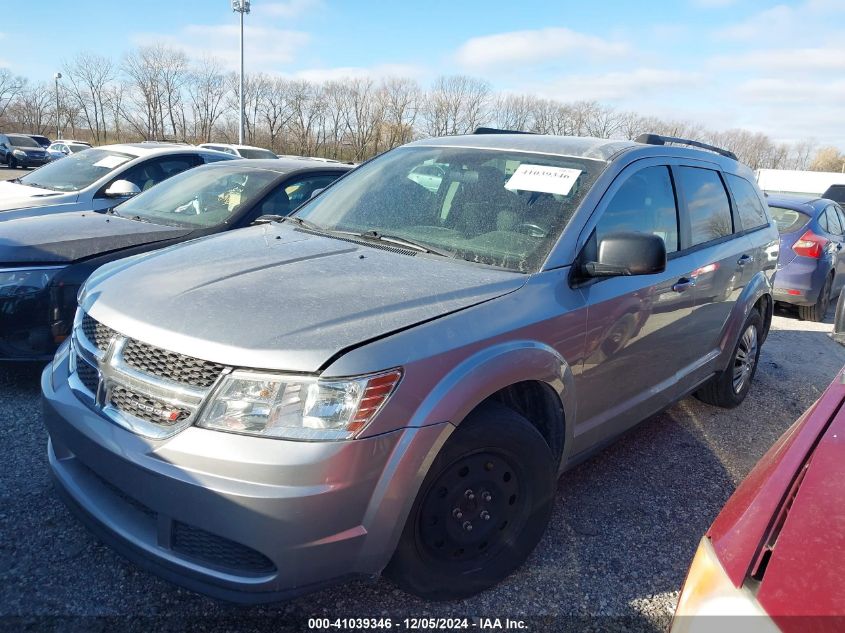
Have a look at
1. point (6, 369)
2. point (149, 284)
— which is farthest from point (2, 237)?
point (149, 284)

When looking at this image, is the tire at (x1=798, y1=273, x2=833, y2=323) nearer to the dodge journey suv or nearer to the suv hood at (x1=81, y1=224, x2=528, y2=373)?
the dodge journey suv

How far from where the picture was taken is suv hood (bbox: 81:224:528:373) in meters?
1.92

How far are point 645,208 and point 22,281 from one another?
3561 millimetres

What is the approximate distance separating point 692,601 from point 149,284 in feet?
6.67

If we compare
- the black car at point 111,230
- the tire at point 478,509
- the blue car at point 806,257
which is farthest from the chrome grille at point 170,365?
the blue car at point 806,257

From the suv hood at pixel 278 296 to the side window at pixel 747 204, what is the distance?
258 cm

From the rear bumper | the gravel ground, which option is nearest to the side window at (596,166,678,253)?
the gravel ground

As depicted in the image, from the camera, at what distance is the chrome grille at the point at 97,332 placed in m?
2.18

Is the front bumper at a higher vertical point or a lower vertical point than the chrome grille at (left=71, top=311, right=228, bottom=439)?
lower

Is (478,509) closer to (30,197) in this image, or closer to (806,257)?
(30,197)

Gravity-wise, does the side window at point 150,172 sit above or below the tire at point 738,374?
above

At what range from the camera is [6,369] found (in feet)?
14.2

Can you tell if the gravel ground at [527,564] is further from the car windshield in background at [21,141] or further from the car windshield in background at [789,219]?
the car windshield in background at [21,141]

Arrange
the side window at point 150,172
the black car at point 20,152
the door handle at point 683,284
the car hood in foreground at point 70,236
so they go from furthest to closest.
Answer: the black car at point 20,152, the side window at point 150,172, the car hood in foreground at point 70,236, the door handle at point 683,284
